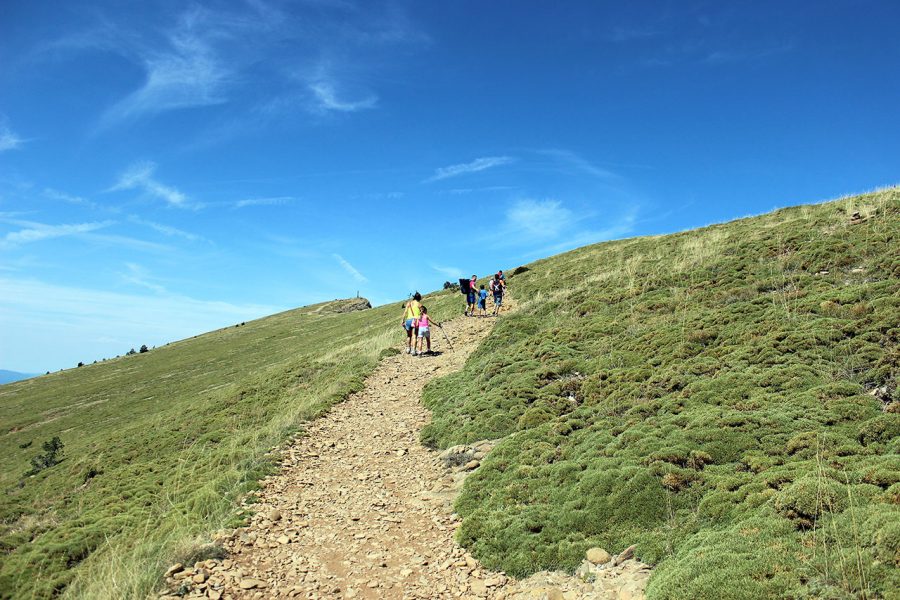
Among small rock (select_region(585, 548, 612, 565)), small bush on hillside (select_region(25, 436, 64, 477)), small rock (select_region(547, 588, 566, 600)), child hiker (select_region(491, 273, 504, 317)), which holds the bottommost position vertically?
small rock (select_region(547, 588, 566, 600))

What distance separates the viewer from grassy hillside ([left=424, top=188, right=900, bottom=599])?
6199 millimetres

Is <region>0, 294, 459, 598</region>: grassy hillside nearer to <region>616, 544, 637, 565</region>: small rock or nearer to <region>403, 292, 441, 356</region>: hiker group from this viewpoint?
<region>403, 292, 441, 356</region>: hiker group

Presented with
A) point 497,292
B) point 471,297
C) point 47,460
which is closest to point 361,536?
point 497,292

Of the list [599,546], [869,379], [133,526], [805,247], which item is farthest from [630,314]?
[133,526]

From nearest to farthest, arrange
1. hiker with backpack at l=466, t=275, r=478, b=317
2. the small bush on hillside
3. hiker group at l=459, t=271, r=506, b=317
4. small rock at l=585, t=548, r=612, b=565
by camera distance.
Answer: small rock at l=585, t=548, r=612, b=565
the small bush on hillside
hiker group at l=459, t=271, r=506, b=317
hiker with backpack at l=466, t=275, r=478, b=317

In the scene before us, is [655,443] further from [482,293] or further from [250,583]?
[482,293]

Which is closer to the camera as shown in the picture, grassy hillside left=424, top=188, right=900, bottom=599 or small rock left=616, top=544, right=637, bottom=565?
grassy hillside left=424, top=188, right=900, bottom=599

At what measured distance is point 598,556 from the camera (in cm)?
771

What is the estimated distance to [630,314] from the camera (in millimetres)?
20234

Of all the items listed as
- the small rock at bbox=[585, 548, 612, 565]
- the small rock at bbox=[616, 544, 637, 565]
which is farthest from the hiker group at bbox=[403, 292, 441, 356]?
the small rock at bbox=[616, 544, 637, 565]

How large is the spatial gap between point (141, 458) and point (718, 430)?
82.9ft

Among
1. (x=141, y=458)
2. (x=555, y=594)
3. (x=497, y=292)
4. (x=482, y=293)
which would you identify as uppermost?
(x=482, y=293)

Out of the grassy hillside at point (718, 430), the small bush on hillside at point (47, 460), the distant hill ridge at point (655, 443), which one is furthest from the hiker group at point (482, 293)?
the small bush on hillside at point (47, 460)

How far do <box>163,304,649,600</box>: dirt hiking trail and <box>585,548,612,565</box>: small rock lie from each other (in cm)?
26
